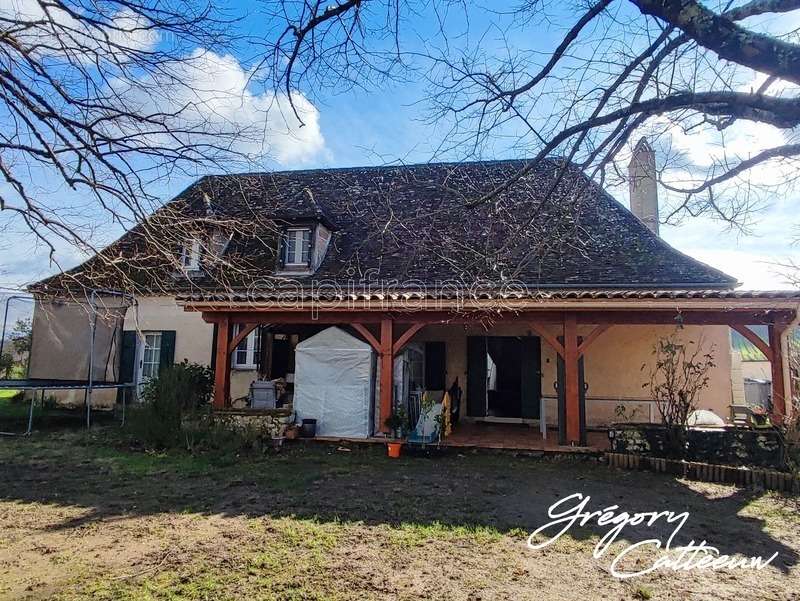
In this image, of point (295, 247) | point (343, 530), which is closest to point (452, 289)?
point (343, 530)

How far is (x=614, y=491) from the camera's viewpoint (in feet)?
20.2

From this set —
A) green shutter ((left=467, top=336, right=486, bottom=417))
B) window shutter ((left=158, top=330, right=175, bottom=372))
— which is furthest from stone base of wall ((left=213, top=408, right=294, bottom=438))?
window shutter ((left=158, top=330, right=175, bottom=372))

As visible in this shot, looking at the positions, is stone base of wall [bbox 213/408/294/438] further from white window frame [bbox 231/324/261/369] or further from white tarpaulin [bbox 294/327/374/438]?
white window frame [bbox 231/324/261/369]

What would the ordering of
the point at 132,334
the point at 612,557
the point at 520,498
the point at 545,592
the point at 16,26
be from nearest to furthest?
→ the point at 16,26 → the point at 545,592 → the point at 612,557 → the point at 520,498 → the point at 132,334

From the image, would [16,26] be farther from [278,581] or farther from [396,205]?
[278,581]

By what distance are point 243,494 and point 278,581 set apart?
8.58ft

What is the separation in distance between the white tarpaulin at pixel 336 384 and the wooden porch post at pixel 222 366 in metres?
1.43

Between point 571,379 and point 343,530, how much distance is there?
17.4ft

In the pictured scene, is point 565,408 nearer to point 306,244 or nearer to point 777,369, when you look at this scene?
point 777,369

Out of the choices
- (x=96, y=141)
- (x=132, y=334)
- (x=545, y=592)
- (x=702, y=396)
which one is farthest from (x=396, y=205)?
(x=132, y=334)

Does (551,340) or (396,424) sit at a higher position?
(551,340)

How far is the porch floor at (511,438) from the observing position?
8492mm

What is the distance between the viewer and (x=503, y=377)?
1265cm

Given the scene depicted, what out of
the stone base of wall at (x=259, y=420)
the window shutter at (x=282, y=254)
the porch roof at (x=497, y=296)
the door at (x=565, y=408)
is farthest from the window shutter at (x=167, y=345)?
the door at (x=565, y=408)
